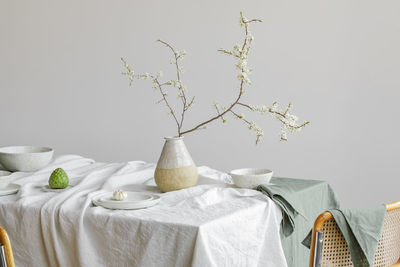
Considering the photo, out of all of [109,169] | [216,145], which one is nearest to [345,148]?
[216,145]

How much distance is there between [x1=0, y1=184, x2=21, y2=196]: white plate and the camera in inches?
74.2

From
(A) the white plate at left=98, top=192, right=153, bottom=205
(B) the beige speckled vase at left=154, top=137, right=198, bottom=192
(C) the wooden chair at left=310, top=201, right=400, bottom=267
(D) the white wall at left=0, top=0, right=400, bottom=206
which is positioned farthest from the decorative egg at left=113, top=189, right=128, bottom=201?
(D) the white wall at left=0, top=0, right=400, bottom=206

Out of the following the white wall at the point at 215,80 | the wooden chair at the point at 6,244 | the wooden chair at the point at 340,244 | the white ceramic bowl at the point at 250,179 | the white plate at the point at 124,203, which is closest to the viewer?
the wooden chair at the point at 6,244

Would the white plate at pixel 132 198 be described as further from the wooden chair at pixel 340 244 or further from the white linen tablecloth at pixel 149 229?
the wooden chair at pixel 340 244

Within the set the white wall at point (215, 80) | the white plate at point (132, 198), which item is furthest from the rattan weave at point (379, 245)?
the white wall at point (215, 80)

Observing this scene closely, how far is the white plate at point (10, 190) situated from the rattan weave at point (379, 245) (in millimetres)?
1063

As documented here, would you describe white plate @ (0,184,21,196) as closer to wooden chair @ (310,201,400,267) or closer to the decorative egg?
the decorative egg

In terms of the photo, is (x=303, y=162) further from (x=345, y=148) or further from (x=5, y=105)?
(x=5, y=105)

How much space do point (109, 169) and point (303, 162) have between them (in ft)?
5.02

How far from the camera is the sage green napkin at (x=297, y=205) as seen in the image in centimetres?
183

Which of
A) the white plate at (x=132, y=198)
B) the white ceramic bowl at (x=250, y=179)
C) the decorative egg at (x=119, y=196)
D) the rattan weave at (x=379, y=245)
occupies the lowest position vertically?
the rattan weave at (x=379, y=245)

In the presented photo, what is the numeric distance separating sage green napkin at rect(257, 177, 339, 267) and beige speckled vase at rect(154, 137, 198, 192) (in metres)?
0.26

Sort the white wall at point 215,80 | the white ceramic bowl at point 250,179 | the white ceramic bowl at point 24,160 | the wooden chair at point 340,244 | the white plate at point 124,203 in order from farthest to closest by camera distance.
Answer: the white wall at point 215,80
the white ceramic bowl at point 24,160
the white ceramic bowl at point 250,179
the white plate at point 124,203
the wooden chair at point 340,244

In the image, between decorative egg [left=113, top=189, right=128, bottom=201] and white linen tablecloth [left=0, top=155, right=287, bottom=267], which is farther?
decorative egg [left=113, top=189, right=128, bottom=201]
